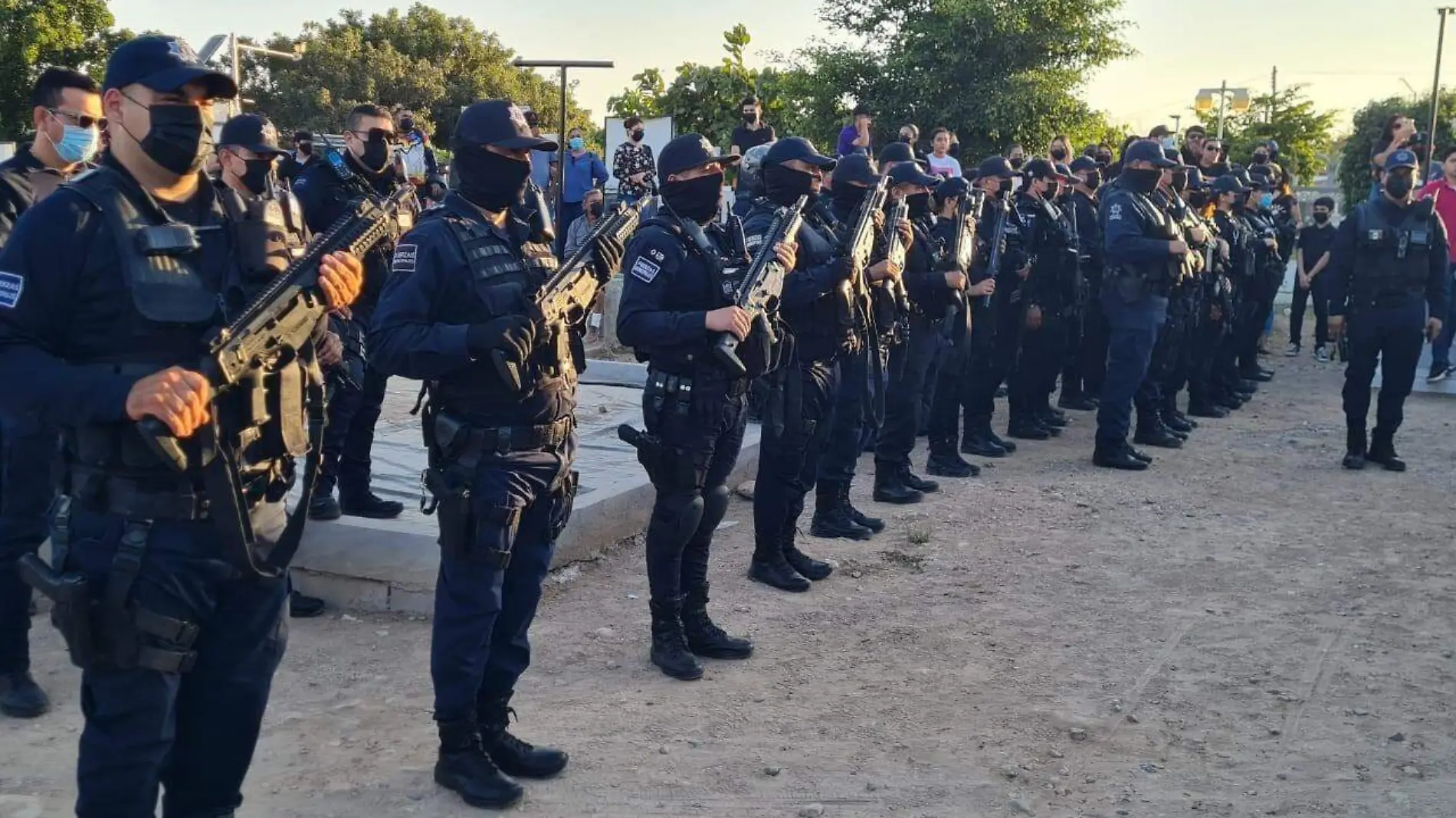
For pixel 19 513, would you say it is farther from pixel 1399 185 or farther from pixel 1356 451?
pixel 1399 185

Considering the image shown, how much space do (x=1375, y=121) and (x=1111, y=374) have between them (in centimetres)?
2654

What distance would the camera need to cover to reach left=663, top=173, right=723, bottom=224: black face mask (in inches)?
199

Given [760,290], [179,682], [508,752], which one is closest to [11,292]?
[179,682]

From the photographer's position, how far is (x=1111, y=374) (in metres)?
9.62

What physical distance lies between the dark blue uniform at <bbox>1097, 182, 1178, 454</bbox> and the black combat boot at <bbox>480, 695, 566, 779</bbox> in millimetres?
6391

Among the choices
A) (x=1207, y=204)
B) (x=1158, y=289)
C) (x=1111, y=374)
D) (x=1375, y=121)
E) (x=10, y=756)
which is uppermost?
(x=1375, y=121)

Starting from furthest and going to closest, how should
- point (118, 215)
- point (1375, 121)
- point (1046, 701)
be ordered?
point (1375, 121), point (1046, 701), point (118, 215)

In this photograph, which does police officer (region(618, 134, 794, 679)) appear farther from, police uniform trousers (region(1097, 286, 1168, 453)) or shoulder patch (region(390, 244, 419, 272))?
police uniform trousers (region(1097, 286, 1168, 453))

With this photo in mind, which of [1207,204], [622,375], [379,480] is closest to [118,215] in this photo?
[379,480]

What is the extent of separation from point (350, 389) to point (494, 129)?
9.11ft

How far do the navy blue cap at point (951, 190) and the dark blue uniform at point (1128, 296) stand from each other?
51.0 inches

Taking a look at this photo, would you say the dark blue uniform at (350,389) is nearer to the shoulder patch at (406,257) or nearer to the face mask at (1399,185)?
the shoulder patch at (406,257)

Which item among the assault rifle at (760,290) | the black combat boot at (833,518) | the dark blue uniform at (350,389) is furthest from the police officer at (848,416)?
the dark blue uniform at (350,389)

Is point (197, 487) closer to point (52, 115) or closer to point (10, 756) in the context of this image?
point (10, 756)
